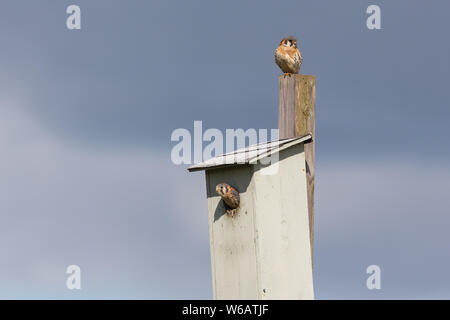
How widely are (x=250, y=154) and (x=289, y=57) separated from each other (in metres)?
1.17

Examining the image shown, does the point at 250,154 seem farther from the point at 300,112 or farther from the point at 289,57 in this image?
the point at 289,57

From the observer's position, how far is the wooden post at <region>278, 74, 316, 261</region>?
21.0 feet

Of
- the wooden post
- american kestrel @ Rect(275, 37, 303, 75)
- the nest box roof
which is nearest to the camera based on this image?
the nest box roof

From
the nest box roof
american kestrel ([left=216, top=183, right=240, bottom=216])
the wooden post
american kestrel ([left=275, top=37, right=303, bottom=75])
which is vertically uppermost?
american kestrel ([left=275, top=37, right=303, bottom=75])

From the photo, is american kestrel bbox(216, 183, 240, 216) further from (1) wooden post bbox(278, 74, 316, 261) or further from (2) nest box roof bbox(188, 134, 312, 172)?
(1) wooden post bbox(278, 74, 316, 261)

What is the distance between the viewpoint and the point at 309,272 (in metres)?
6.38

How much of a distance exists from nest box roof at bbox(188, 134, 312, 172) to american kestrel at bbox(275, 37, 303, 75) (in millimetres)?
767

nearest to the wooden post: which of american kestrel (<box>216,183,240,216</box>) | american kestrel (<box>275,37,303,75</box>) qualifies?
american kestrel (<box>275,37,303,75</box>)

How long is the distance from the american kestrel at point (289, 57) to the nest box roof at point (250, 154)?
77 centimetres

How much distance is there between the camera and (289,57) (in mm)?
6594

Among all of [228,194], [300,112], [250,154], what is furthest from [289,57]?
[228,194]
